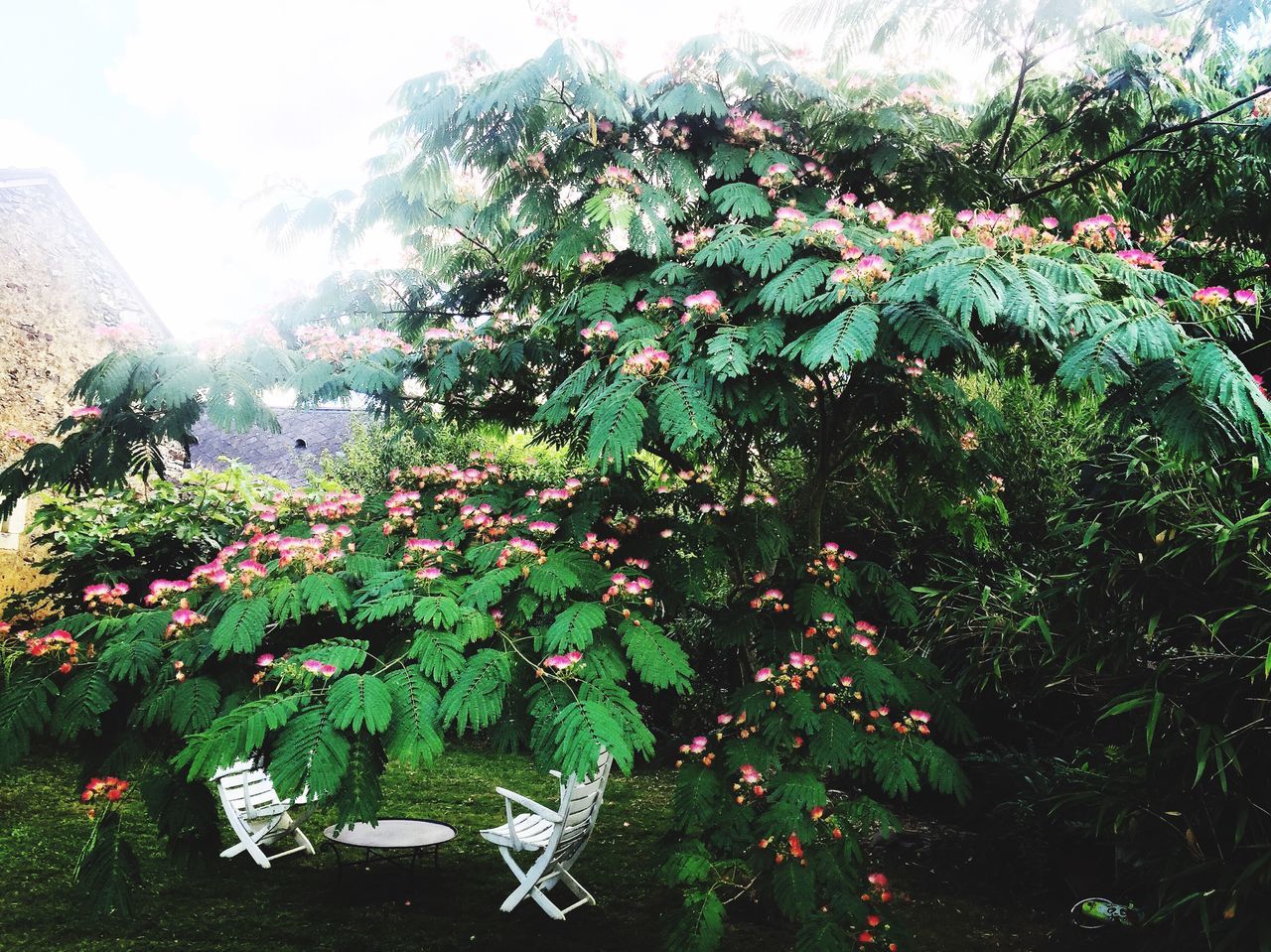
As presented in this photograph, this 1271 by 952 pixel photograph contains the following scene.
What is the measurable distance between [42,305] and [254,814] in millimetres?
7940

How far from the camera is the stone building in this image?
870cm

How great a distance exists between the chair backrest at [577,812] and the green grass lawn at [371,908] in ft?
1.27

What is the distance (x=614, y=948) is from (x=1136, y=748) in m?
2.59

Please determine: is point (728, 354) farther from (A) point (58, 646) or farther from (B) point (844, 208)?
(A) point (58, 646)

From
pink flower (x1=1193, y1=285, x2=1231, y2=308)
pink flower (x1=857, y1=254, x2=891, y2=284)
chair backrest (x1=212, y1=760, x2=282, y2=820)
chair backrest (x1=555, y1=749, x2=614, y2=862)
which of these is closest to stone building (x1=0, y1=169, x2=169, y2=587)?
chair backrest (x1=212, y1=760, x2=282, y2=820)

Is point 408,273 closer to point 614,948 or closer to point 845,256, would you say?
point 845,256

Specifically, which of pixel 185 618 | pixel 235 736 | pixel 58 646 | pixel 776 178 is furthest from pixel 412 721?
pixel 776 178

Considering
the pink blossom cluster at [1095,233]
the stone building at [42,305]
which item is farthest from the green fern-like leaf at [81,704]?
the stone building at [42,305]

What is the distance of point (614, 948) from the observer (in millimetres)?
3857

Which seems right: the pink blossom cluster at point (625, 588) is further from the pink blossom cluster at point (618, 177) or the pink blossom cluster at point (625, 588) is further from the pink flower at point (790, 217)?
the pink blossom cluster at point (618, 177)

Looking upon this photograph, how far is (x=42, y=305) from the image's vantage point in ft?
30.7

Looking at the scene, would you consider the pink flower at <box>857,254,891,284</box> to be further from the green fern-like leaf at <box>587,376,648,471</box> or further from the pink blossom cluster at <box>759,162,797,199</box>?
the pink blossom cluster at <box>759,162,797,199</box>

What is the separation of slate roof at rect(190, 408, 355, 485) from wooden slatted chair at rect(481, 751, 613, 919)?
36.0ft

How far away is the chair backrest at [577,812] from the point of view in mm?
3857
